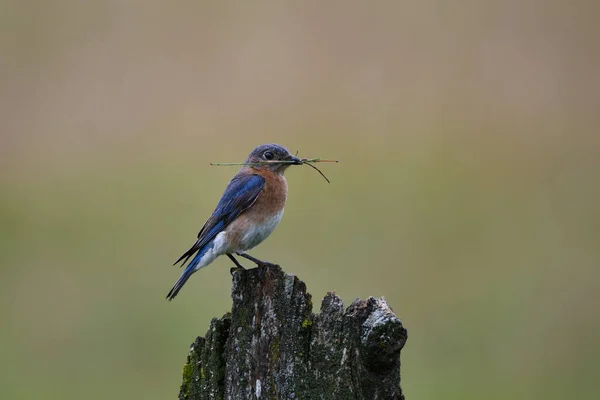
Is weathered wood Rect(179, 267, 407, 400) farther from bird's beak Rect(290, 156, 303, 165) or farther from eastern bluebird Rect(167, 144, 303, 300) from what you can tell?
bird's beak Rect(290, 156, 303, 165)

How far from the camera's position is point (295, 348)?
4676 millimetres

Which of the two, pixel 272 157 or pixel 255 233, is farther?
pixel 272 157

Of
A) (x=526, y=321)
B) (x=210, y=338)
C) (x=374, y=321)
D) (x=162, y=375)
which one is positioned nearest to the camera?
(x=374, y=321)

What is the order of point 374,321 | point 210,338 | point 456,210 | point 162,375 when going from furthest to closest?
point 456,210
point 162,375
point 210,338
point 374,321

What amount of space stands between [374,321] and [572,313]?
7710 millimetres

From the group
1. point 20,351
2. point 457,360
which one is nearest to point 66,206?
point 20,351

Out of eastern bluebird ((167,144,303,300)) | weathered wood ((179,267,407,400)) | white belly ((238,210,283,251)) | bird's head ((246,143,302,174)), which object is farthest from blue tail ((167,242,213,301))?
weathered wood ((179,267,407,400))

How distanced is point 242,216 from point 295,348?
9.65 feet

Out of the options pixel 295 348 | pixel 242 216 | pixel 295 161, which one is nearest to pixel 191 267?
pixel 242 216

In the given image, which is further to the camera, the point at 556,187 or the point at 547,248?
the point at 556,187

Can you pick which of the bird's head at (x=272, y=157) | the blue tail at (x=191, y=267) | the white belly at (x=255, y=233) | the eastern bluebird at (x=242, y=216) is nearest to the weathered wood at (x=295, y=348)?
the blue tail at (x=191, y=267)

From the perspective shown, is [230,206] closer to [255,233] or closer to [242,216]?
[242,216]

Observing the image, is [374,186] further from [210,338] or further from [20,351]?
[210,338]

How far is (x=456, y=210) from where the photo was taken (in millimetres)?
14219
